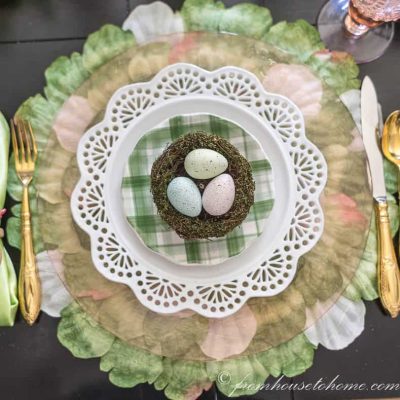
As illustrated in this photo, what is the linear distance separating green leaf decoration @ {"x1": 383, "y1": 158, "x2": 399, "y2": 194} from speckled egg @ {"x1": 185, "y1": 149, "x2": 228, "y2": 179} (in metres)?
0.32

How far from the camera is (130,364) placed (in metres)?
0.78

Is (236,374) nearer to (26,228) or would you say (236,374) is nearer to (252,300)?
(252,300)

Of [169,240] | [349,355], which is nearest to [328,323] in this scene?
[349,355]

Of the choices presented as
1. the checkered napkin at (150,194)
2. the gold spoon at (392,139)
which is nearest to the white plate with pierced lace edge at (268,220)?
the checkered napkin at (150,194)

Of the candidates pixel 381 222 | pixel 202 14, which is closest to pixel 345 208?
pixel 381 222

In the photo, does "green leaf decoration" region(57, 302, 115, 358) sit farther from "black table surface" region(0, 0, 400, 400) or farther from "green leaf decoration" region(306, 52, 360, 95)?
"green leaf decoration" region(306, 52, 360, 95)

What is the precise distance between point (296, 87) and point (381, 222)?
275mm

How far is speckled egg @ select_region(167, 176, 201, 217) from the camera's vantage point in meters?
0.66

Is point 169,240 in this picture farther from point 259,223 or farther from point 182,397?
point 182,397

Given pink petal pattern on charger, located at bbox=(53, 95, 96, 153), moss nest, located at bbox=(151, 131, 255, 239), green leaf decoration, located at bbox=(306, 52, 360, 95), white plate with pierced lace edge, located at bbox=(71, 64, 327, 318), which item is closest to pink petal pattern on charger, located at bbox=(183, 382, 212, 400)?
white plate with pierced lace edge, located at bbox=(71, 64, 327, 318)

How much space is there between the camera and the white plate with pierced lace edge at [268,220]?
2.45 ft

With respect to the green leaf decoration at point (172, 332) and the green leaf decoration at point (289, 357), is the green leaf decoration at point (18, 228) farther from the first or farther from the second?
the green leaf decoration at point (289, 357)

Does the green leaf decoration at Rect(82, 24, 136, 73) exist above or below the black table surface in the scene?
above

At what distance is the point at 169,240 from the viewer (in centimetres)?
75
